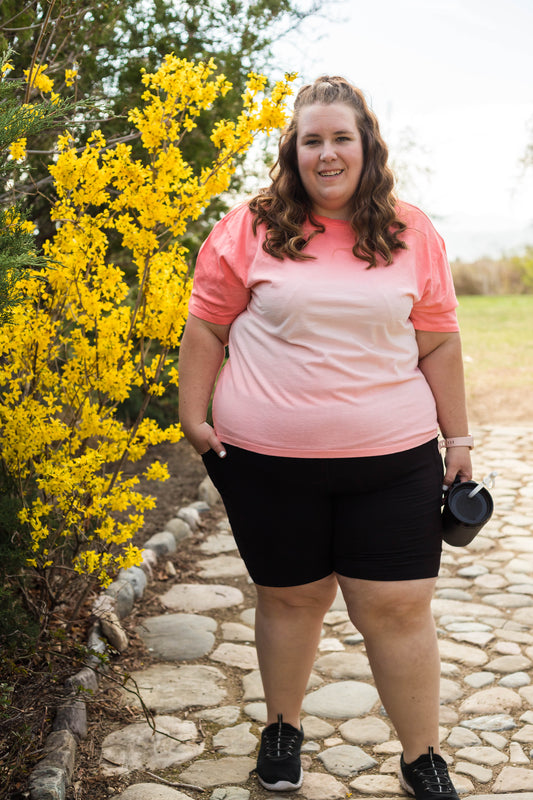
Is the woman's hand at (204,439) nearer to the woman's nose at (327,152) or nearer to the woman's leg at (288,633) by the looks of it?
the woman's leg at (288,633)

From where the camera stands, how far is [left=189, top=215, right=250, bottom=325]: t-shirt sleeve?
2.28 m

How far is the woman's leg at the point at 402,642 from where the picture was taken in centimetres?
223

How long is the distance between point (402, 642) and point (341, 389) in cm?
73

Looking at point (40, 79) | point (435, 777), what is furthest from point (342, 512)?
point (40, 79)

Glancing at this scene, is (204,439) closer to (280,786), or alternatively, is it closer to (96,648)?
(280,786)

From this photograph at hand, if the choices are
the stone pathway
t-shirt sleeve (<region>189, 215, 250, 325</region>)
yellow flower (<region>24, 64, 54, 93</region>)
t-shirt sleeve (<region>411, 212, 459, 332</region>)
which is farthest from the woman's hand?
yellow flower (<region>24, 64, 54, 93</region>)

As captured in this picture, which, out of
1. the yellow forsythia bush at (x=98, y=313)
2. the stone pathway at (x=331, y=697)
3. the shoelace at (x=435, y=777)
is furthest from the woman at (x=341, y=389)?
the yellow forsythia bush at (x=98, y=313)

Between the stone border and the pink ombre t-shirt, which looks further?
the stone border

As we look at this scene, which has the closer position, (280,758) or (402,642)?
(402,642)

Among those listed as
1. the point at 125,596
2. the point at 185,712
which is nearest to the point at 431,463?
the point at 185,712

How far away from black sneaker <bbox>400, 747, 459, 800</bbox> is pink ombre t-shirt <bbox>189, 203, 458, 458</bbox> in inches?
36.8

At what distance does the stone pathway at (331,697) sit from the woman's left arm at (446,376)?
106 cm

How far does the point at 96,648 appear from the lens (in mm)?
3168

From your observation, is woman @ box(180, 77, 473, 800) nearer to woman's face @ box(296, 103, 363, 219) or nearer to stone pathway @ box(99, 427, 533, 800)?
woman's face @ box(296, 103, 363, 219)
